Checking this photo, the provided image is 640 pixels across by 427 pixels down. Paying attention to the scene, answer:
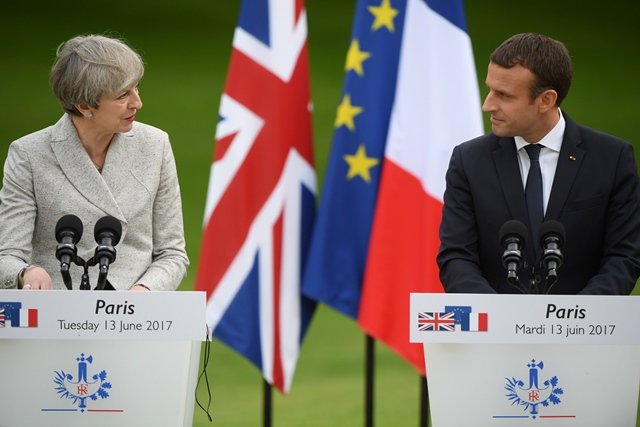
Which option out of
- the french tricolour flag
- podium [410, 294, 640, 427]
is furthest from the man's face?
the french tricolour flag

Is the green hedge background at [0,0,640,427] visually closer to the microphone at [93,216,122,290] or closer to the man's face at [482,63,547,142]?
the man's face at [482,63,547,142]

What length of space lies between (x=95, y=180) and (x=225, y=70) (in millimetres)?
4077

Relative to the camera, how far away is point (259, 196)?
4742mm

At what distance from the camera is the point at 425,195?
4.60 m

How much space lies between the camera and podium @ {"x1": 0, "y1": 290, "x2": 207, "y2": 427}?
2.43 meters

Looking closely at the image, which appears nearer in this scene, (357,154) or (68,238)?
(68,238)

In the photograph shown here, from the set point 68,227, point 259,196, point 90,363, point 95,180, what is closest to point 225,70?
point 259,196

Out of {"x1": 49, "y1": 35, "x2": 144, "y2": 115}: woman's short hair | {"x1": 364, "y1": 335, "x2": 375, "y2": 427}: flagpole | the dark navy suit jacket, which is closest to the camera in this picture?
{"x1": 49, "y1": 35, "x2": 144, "y2": 115}: woman's short hair

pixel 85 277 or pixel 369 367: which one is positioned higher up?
pixel 369 367

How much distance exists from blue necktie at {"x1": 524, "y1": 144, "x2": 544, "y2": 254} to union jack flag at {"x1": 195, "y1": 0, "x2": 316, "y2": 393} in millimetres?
1946

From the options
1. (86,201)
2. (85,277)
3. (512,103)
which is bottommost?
(85,277)

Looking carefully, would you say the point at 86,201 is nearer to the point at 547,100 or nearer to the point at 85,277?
the point at 85,277

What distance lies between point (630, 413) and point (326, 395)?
→ 3.75 m

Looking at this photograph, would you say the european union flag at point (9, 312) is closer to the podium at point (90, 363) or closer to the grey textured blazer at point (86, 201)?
the podium at point (90, 363)
